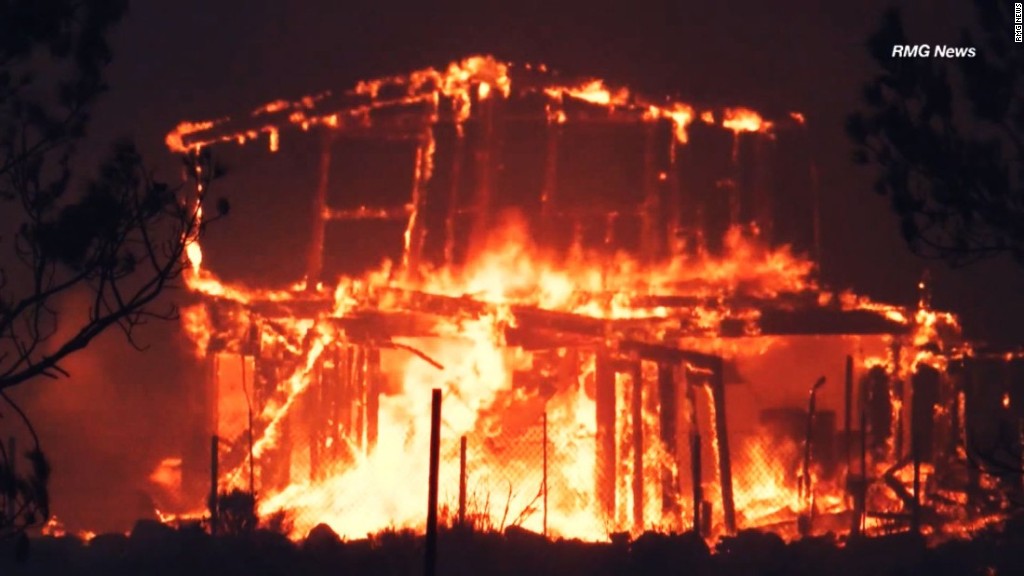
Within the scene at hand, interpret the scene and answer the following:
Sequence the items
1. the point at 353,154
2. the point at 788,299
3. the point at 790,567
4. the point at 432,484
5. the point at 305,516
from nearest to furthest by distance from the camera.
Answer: the point at 432,484 → the point at 790,567 → the point at 305,516 → the point at 788,299 → the point at 353,154

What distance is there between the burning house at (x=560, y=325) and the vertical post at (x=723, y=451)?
10cm

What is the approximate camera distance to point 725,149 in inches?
921

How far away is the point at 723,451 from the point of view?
1977 cm

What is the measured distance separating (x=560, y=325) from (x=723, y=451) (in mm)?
3201

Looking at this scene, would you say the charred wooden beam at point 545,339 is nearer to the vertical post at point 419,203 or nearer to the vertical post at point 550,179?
the vertical post at point 550,179

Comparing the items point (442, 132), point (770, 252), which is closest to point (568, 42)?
point (442, 132)

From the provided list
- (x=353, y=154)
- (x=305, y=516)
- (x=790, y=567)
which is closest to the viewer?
(x=790, y=567)

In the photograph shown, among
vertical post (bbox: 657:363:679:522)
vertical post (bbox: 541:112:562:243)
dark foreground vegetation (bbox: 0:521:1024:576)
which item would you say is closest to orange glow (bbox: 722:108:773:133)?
vertical post (bbox: 541:112:562:243)

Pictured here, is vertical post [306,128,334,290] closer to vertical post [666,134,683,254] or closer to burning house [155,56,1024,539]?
burning house [155,56,1024,539]

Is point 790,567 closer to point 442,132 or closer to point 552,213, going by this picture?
point 552,213

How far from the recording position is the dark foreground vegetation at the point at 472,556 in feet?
41.3

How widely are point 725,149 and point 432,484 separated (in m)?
14.1

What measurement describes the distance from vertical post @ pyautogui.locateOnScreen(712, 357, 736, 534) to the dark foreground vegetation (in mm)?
5040

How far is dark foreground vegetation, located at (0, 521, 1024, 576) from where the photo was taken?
1259 centimetres
